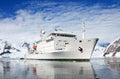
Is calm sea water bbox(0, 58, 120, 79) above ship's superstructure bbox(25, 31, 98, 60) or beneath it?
beneath

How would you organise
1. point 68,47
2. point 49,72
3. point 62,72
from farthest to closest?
point 68,47
point 49,72
point 62,72

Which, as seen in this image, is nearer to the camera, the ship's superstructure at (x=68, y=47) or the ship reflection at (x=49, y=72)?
the ship reflection at (x=49, y=72)

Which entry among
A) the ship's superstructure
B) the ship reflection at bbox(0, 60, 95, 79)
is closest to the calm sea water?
the ship reflection at bbox(0, 60, 95, 79)

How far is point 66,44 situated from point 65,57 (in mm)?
3776

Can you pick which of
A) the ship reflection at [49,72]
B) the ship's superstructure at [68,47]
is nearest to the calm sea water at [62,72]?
the ship reflection at [49,72]

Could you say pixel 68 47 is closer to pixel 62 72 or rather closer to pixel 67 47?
pixel 67 47

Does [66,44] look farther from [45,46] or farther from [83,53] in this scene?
[45,46]

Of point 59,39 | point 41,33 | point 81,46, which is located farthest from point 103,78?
point 41,33

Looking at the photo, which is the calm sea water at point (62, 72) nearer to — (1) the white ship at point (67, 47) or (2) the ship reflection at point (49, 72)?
(2) the ship reflection at point (49, 72)

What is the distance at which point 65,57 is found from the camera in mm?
63125

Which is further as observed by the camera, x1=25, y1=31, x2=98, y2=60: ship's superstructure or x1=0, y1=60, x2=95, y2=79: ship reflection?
x1=25, y1=31, x2=98, y2=60: ship's superstructure

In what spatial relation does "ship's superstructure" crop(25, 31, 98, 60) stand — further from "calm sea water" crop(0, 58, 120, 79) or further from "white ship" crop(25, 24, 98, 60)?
"calm sea water" crop(0, 58, 120, 79)

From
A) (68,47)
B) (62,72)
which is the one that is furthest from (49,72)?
(68,47)

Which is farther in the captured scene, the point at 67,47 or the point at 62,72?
the point at 67,47
